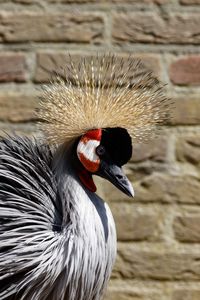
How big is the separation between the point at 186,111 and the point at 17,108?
0.49 metres

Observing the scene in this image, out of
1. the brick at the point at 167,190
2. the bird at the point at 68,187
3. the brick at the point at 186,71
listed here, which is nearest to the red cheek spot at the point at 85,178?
the bird at the point at 68,187

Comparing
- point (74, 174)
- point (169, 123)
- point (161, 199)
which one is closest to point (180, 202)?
point (161, 199)

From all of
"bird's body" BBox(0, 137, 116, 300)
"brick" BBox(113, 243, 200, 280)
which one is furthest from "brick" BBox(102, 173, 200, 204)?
"bird's body" BBox(0, 137, 116, 300)

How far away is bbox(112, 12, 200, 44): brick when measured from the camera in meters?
2.40

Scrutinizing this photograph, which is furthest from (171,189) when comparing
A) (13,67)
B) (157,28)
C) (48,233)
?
(48,233)

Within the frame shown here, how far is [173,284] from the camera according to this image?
2.41m

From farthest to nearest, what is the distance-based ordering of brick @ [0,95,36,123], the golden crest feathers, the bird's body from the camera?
brick @ [0,95,36,123]
the golden crest feathers
the bird's body

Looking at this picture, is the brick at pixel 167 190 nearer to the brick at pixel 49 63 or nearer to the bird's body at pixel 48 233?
the brick at pixel 49 63

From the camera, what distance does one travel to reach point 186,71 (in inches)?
94.6

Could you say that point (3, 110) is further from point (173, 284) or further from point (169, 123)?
point (173, 284)

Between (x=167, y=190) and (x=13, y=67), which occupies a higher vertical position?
(x=13, y=67)

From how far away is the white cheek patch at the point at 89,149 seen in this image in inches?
70.4

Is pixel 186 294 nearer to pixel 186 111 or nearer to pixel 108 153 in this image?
pixel 186 111

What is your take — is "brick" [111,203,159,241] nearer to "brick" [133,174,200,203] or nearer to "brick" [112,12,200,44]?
"brick" [133,174,200,203]
